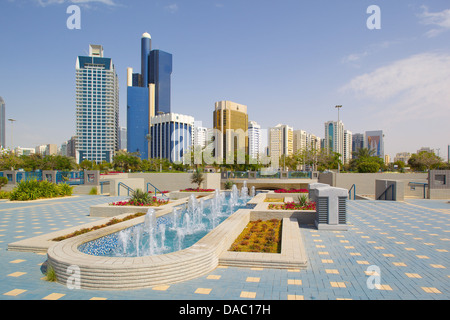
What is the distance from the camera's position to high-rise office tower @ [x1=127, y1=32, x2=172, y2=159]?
155m

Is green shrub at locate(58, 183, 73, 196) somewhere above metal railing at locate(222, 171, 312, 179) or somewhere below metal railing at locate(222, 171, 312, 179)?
below

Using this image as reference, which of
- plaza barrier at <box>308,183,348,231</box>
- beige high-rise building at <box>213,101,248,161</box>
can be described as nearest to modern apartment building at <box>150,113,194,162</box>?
beige high-rise building at <box>213,101,248,161</box>

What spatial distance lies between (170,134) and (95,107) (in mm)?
35898

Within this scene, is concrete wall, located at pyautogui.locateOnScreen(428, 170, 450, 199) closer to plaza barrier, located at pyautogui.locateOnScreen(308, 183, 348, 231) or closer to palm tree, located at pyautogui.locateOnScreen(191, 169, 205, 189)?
plaza barrier, located at pyautogui.locateOnScreen(308, 183, 348, 231)

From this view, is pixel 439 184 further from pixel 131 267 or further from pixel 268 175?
pixel 131 267

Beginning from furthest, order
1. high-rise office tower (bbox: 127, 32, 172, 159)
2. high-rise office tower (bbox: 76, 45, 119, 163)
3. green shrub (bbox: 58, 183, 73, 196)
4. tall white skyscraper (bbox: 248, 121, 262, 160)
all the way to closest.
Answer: tall white skyscraper (bbox: 248, 121, 262, 160) → high-rise office tower (bbox: 127, 32, 172, 159) → high-rise office tower (bbox: 76, 45, 119, 163) → green shrub (bbox: 58, 183, 73, 196)

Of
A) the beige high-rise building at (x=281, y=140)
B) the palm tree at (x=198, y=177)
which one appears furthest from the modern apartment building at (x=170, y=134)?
the palm tree at (x=198, y=177)

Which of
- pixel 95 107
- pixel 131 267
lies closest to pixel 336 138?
pixel 95 107

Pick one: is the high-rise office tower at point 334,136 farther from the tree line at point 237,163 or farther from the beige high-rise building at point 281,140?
the tree line at point 237,163

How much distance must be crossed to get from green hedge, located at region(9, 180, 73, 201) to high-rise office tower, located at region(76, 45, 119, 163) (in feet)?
382

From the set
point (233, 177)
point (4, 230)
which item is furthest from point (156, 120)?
point (4, 230)

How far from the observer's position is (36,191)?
1805 centimetres

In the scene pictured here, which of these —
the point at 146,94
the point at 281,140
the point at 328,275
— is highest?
the point at 146,94

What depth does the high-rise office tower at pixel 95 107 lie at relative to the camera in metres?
124
